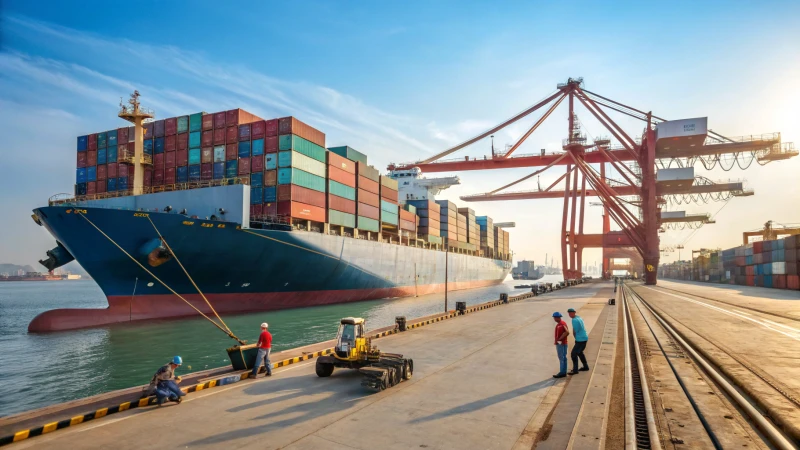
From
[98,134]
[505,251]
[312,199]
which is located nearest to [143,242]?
[312,199]

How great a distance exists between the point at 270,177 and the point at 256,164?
1.62 m

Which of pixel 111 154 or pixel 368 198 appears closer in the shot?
pixel 111 154

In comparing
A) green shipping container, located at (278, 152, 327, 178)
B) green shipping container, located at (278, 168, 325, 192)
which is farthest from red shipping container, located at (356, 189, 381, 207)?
green shipping container, located at (278, 168, 325, 192)

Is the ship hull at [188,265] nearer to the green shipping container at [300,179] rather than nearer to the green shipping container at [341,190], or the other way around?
the green shipping container at [300,179]

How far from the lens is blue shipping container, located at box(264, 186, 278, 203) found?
109 ft

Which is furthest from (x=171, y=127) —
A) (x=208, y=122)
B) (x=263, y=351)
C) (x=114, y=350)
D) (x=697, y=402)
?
(x=697, y=402)

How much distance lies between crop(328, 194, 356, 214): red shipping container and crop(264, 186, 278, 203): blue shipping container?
5.65 metres

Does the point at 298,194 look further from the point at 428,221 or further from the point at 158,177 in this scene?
the point at 428,221

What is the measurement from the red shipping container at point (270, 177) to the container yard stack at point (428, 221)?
31.0 meters

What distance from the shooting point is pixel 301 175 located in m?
34.0

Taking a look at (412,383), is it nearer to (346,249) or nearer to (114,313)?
(114,313)

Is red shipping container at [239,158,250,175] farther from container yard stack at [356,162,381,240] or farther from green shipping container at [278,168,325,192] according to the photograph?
container yard stack at [356,162,381,240]

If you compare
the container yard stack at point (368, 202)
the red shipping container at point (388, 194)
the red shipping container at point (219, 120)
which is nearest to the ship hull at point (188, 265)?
the container yard stack at point (368, 202)

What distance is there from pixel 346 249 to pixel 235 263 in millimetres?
11515
